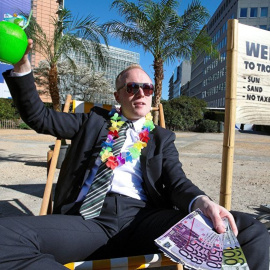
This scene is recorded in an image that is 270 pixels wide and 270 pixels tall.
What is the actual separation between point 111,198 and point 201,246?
63cm

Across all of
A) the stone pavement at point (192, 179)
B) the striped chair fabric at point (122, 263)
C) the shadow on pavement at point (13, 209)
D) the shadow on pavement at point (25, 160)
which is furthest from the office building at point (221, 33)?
the striped chair fabric at point (122, 263)

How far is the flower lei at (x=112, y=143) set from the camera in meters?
1.87

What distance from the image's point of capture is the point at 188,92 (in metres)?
106

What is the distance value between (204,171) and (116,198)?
543 cm

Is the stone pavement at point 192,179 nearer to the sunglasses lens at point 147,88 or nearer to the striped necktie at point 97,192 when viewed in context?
the striped necktie at point 97,192

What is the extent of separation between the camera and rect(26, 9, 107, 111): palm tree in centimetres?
777

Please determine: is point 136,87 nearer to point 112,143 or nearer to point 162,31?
point 112,143

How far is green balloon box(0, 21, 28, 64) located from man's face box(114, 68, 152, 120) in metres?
0.79

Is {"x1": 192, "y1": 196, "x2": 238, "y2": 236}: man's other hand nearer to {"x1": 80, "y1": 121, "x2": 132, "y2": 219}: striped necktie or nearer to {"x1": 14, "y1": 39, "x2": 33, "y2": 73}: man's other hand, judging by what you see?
{"x1": 80, "y1": 121, "x2": 132, "y2": 219}: striped necktie

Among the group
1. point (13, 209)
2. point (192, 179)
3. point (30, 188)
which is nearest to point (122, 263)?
point (13, 209)

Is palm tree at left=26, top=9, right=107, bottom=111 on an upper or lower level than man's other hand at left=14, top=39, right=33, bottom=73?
upper

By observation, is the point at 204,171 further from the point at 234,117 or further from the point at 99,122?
the point at 99,122

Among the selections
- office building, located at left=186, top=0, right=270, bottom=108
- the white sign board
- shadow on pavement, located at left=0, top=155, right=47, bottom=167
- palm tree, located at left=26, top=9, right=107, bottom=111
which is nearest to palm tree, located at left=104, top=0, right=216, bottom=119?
palm tree, located at left=26, top=9, right=107, bottom=111

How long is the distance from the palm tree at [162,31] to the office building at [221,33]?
22.3m
